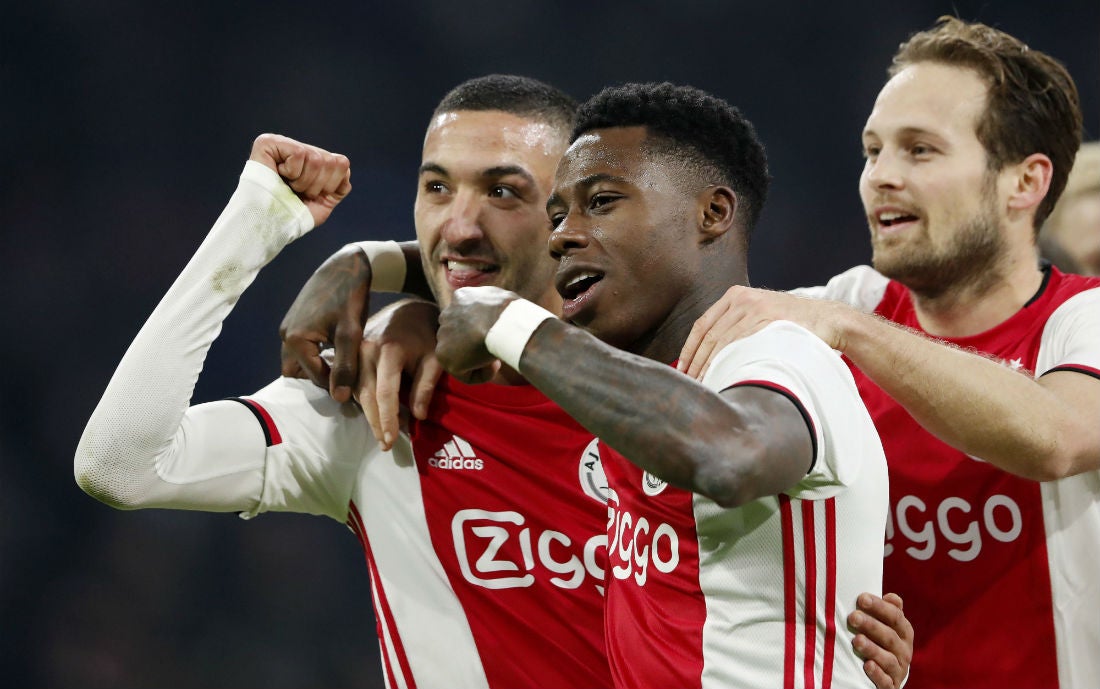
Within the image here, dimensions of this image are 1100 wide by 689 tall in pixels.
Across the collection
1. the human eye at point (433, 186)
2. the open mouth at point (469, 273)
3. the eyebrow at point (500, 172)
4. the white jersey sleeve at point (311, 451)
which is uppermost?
the eyebrow at point (500, 172)

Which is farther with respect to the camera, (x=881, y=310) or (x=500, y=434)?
(x=881, y=310)

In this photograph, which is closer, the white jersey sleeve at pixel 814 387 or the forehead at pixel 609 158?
the white jersey sleeve at pixel 814 387

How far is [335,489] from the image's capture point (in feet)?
8.30

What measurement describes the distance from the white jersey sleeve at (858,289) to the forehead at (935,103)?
42cm

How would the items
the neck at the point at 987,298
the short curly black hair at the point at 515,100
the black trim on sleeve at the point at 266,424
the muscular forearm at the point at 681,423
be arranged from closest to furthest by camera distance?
the muscular forearm at the point at 681,423, the black trim on sleeve at the point at 266,424, the neck at the point at 987,298, the short curly black hair at the point at 515,100

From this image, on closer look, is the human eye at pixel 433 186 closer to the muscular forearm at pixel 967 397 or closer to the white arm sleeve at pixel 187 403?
the white arm sleeve at pixel 187 403

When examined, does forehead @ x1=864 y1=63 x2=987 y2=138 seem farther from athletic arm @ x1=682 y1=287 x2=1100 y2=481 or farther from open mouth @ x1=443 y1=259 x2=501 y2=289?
open mouth @ x1=443 y1=259 x2=501 y2=289

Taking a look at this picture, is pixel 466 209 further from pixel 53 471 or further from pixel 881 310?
pixel 53 471

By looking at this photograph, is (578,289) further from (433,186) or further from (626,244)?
(433,186)

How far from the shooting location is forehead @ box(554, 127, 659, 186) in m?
2.06

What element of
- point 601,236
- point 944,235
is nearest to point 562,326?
point 601,236

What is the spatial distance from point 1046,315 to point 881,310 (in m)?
0.45

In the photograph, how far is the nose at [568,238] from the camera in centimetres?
204

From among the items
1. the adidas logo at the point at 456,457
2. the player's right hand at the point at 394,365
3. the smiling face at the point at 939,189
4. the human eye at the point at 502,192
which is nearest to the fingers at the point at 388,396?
the player's right hand at the point at 394,365
